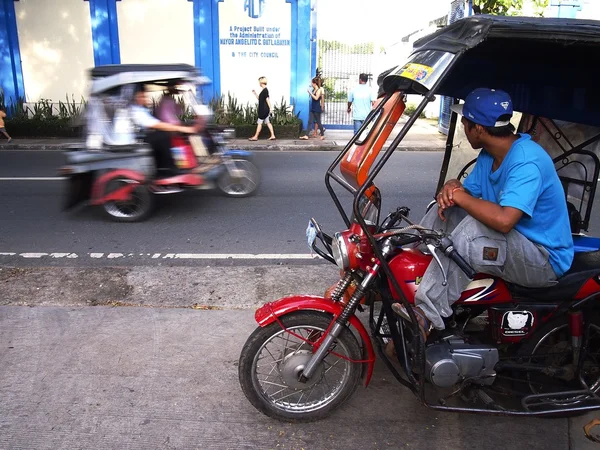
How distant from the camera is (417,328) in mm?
2705

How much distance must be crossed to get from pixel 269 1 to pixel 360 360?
14926 millimetres

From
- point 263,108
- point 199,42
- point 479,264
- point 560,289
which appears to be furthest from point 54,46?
point 560,289

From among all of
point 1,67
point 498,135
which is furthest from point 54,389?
point 1,67

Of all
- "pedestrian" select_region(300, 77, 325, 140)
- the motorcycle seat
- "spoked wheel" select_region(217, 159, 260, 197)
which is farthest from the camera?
"pedestrian" select_region(300, 77, 325, 140)

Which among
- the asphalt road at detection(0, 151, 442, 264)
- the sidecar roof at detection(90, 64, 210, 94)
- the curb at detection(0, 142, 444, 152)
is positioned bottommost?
the curb at detection(0, 142, 444, 152)

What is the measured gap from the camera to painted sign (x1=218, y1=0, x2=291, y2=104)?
52.5 feet

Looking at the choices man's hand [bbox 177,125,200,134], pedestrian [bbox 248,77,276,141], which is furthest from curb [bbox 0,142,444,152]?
man's hand [bbox 177,125,200,134]

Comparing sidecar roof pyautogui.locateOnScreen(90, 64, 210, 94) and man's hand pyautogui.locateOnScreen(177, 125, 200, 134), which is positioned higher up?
sidecar roof pyautogui.locateOnScreen(90, 64, 210, 94)

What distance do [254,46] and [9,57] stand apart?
7341 millimetres

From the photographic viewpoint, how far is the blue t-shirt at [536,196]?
2506 millimetres

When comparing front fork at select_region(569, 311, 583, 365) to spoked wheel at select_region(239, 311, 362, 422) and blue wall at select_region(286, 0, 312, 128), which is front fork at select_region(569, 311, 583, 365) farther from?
blue wall at select_region(286, 0, 312, 128)

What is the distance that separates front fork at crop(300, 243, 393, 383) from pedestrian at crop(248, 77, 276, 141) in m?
12.2

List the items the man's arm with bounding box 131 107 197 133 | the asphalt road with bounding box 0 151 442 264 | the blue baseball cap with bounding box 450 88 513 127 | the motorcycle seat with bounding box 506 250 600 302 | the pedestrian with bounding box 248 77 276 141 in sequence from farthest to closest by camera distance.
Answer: the pedestrian with bounding box 248 77 276 141, the man's arm with bounding box 131 107 197 133, the asphalt road with bounding box 0 151 442 264, the motorcycle seat with bounding box 506 250 600 302, the blue baseball cap with bounding box 450 88 513 127

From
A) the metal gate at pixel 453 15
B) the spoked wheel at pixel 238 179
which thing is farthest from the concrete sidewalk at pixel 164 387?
the metal gate at pixel 453 15
